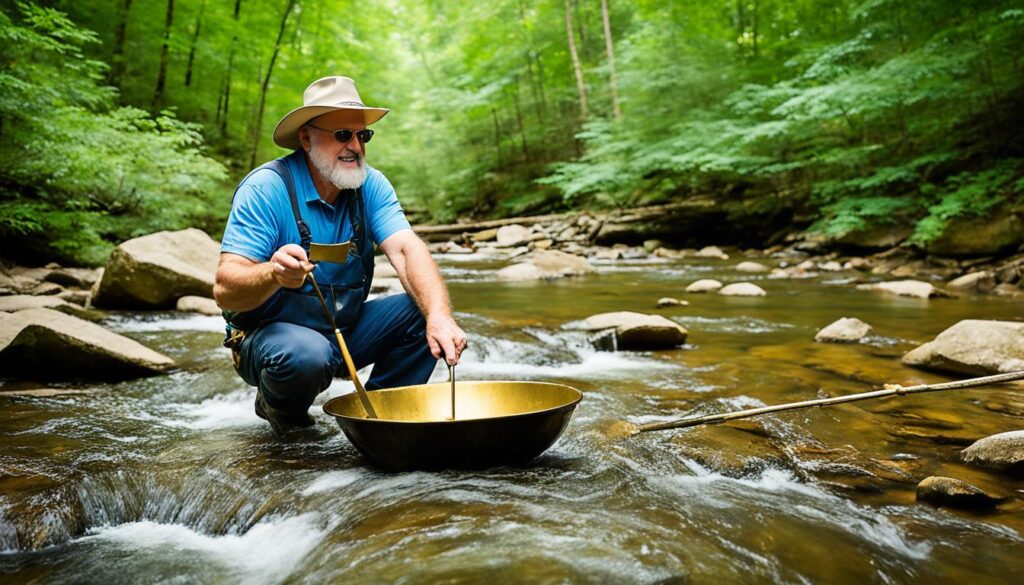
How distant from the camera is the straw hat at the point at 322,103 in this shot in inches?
94.0

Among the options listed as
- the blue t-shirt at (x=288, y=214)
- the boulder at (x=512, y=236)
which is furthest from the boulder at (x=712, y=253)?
the blue t-shirt at (x=288, y=214)

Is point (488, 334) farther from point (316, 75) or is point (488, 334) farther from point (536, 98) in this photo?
Answer: point (536, 98)

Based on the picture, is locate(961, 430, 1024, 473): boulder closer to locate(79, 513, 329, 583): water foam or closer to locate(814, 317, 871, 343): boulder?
locate(79, 513, 329, 583): water foam

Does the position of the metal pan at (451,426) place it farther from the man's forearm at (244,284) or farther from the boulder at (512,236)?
the boulder at (512,236)

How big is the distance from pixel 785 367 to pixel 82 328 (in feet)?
15.3

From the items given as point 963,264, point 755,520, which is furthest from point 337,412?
point 963,264

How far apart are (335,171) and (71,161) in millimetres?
6525

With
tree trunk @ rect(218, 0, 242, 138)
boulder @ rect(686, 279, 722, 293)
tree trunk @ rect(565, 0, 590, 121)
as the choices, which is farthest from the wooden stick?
tree trunk @ rect(565, 0, 590, 121)

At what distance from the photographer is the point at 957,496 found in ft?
6.57

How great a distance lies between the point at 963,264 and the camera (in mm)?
9062

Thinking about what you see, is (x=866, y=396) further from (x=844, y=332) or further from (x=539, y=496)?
(x=844, y=332)

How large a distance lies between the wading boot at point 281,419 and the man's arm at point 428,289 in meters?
0.78

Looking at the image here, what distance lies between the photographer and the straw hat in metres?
2.39

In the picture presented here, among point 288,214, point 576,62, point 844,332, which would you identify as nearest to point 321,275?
point 288,214
